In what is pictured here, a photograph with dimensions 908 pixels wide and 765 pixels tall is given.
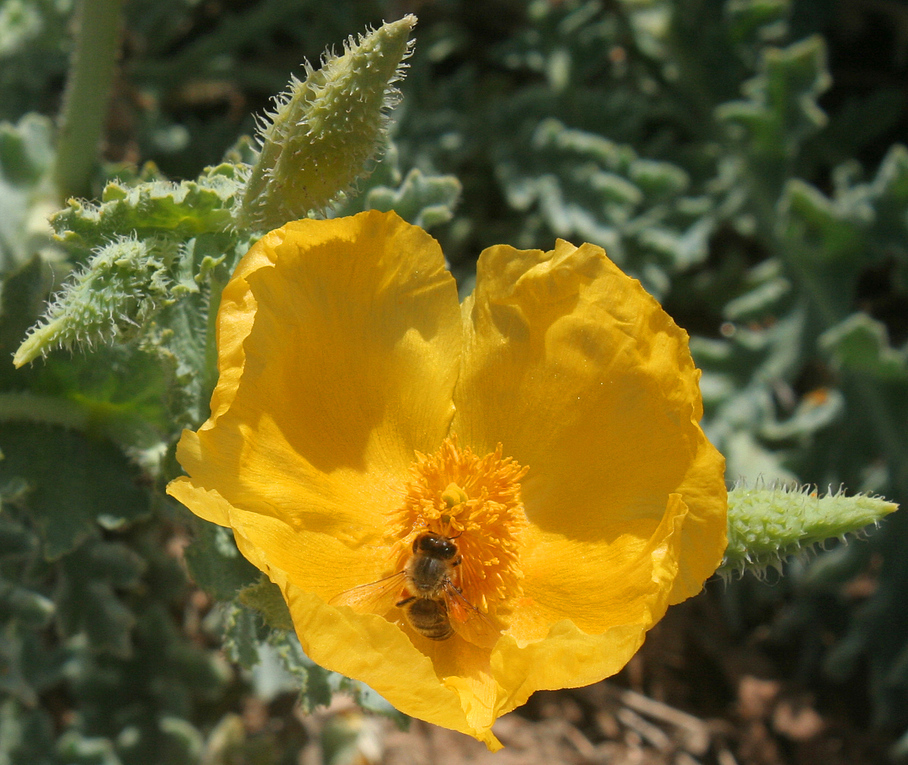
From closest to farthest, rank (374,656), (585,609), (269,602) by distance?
(374,656) < (269,602) < (585,609)

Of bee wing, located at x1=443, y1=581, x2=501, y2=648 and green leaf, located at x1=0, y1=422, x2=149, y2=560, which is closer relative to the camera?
bee wing, located at x1=443, y1=581, x2=501, y2=648

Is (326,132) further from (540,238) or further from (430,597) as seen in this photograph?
(540,238)

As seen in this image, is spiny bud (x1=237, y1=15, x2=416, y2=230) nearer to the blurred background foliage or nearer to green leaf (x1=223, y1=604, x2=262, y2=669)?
the blurred background foliage

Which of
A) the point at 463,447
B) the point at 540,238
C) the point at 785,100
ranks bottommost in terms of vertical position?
the point at 540,238

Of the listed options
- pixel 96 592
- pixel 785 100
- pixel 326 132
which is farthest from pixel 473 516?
pixel 785 100

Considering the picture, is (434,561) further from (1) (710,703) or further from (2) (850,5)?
(2) (850,5)

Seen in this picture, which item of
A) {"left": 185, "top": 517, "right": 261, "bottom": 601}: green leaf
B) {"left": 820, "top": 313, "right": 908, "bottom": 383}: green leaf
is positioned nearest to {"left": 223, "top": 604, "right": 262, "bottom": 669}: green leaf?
{"left": 185, "top": 517, "right": 261, "bottom": 601}: green leaf
